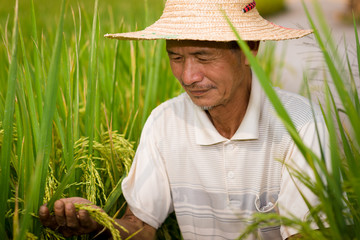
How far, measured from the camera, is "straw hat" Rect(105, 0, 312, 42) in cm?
142

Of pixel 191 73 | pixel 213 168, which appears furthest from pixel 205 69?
pixel 213 168

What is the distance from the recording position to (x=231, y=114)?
163 cm

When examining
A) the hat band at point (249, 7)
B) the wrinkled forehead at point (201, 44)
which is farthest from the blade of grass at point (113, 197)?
the hat band at point (249, 7)

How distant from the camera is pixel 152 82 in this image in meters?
2.10

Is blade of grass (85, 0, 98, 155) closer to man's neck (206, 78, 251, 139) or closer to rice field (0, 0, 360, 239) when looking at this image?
rice field (0, 0, 360, 239)

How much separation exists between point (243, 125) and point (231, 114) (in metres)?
0.08

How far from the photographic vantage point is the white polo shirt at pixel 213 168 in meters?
1.55

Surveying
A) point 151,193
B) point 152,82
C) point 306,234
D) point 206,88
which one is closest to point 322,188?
point 306,234

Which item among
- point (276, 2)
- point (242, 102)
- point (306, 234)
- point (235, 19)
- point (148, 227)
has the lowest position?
point (148, 227)

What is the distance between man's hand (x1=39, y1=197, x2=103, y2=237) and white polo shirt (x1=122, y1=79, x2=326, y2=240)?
31 centimetres

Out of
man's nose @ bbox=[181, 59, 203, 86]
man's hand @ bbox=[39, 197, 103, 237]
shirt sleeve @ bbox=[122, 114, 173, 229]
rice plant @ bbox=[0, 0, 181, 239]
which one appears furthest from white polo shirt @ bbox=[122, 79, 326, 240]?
man's hand @ bbox=[39, 197, 103, 237]

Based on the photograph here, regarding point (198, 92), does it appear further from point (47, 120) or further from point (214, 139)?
point (47, 120)

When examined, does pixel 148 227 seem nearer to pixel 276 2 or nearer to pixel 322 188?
pixel 322 188

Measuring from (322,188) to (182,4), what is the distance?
876 mm
